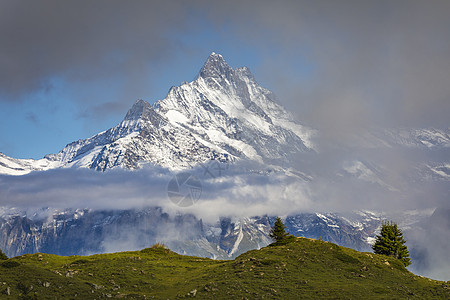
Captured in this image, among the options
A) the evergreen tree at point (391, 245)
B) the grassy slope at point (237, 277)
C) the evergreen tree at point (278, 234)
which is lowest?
the grassy slope at point (237, 277)

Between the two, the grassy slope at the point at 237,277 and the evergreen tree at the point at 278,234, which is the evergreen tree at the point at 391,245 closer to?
the grassy slope at the point at 237,277

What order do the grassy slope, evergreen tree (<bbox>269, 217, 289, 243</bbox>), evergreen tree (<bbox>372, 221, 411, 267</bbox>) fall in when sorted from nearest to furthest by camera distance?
1. the grassy slope
2. evergreen tree (<bbox>269, 217, 289, 243</bbox>)
3. evergreen tree (<bbox>372, 221, 411, 267</bbox>)

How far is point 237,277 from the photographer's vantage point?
7444cm

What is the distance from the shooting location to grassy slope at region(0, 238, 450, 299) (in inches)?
2611

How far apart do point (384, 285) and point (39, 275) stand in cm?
5116

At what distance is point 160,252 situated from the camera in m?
106

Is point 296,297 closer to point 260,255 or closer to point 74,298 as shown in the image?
point 260,255

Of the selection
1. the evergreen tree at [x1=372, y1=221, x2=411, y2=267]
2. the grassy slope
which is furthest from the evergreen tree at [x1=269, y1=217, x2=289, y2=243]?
the evergreen tree at [x1=372, y1=221, x2=411, y2=267]

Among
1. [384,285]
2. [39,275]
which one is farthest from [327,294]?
[39,275]

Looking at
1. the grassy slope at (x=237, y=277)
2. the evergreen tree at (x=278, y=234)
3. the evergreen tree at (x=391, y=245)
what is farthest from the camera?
the evergreen tree at (x=391, y=245)

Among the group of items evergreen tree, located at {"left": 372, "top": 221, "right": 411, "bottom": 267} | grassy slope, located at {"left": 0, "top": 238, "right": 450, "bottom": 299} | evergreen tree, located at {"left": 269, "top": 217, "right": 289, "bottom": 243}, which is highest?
evergreen tree, located at {"left": 372, "top": 221, "right": 411, "bottom": 267}

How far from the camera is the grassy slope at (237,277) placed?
66312 millimetres

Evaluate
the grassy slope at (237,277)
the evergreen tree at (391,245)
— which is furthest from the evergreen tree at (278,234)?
the evergreen tree at (391,245)

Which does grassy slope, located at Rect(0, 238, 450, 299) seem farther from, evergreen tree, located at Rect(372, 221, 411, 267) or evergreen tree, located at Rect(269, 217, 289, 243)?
evergreen tree, located at Rect(372, 221, 411, 267)
